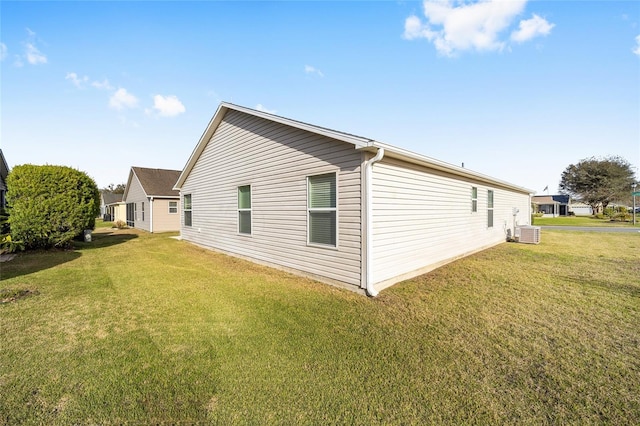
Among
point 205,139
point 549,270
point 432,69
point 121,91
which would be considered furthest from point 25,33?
point 549,270

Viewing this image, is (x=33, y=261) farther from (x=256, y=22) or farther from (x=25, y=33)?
(x=256, y=22)

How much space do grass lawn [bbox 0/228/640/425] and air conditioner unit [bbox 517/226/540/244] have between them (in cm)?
630

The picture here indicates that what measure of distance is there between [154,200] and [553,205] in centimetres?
6550

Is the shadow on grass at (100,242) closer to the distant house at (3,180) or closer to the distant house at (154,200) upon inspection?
the distant house at (3,180)

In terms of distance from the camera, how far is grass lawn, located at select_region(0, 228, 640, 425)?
7.52ft

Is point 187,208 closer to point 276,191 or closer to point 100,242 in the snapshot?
point 100,242

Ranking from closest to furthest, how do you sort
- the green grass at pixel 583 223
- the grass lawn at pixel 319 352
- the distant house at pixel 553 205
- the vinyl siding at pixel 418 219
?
1. the grass lawn at pixel 319 352
2. the vinyl siding at pixel 418 219
3. the green grass at pixel 583 223
4. the distant house at pixel 553 205

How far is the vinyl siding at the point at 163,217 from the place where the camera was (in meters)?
19.3

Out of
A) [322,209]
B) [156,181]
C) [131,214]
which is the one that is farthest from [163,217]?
[322,209]

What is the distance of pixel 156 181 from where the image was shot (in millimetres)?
20750

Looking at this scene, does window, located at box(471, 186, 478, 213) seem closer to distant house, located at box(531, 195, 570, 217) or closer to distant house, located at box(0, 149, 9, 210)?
distant house, located at box(0, 149, 9, 210)

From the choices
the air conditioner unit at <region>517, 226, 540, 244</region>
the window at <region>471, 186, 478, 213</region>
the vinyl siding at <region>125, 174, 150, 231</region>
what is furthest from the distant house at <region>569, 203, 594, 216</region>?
the vinyl siding at <region>125, 174, 150, 231</region>

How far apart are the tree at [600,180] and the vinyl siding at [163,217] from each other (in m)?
62.8

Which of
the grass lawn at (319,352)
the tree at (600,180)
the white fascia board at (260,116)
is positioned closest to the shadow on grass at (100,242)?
the white fascia board at (260,116)
